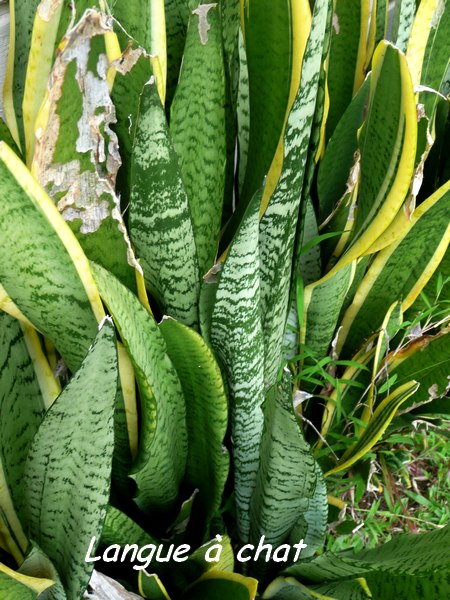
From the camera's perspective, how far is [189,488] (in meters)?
0.79

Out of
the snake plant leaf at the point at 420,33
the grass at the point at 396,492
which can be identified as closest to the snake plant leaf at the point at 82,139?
the snake plant leaf at the point at 420,33

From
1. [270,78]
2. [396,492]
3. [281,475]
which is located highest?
[270,78]

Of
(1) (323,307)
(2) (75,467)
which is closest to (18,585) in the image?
(2) (75,467)

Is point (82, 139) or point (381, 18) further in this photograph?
point (381, 18)

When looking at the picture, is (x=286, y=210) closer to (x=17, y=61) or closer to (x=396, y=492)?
(x=17, y=61)

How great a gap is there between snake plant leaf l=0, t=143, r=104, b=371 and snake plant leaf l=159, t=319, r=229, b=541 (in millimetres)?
67

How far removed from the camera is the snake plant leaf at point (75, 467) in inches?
19.0

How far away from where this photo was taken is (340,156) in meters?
0.81

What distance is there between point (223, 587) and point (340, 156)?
46 cm

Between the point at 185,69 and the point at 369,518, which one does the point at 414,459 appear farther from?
the point at 185,69

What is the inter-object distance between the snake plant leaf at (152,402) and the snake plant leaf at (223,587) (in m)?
0.09

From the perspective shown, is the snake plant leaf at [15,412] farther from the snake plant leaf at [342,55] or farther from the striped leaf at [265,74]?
the snake plant leaf at [342,55]

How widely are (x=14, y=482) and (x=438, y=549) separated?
0.36m

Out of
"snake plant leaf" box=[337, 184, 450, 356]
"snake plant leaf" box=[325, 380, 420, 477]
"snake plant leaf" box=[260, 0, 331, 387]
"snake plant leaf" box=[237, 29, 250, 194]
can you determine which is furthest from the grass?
"snake plant leaf" box=[237, 29, 250, 194]
